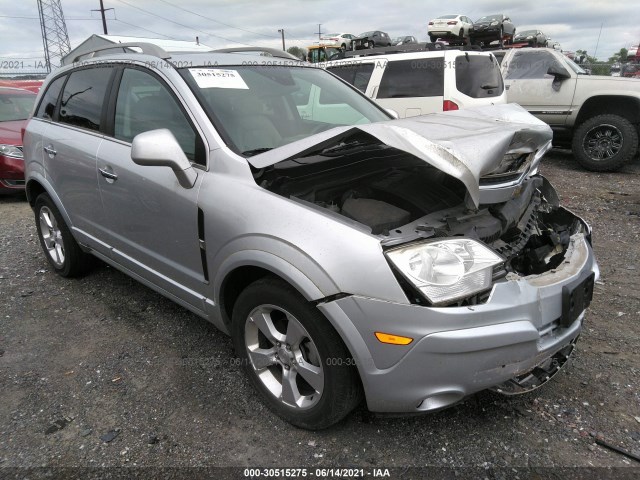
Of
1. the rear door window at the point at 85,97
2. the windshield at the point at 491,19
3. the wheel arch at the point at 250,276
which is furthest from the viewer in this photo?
the windshield at the point at 491,19

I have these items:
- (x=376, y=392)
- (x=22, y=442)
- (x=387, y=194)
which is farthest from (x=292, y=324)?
(x=22, y=442)

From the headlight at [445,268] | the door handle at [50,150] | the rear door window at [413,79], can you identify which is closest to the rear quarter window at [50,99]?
the door handle at [50,150]

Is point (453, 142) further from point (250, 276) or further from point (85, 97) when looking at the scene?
point (85, 97)

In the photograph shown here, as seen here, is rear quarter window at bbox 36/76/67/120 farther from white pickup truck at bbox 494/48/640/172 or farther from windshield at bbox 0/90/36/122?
white pickup truck at bbox 494/48/640/172

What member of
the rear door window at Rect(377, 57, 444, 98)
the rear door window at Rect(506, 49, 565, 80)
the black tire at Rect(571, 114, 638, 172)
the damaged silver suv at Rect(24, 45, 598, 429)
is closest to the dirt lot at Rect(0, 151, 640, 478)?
the damaged silver suv at Rect(24, 45, 598, 429)

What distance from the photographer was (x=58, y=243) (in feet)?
13.4

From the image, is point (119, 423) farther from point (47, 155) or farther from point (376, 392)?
point (47, 155)

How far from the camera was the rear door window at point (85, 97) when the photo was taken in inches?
129

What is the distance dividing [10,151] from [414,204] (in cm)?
651

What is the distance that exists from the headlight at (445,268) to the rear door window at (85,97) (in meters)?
2.47

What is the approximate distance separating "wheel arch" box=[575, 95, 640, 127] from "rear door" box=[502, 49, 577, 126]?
242 millimetres

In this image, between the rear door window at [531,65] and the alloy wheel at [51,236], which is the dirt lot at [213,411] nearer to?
the alloy wheel at [51,236]

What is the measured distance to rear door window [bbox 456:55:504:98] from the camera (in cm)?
689

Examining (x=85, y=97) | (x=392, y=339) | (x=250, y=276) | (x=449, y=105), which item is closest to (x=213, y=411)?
(x=250, y=276)
